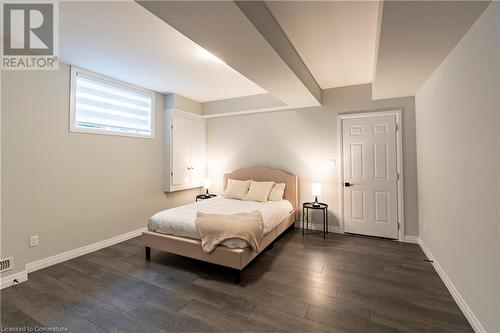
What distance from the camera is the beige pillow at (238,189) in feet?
13.7

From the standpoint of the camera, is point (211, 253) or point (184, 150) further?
point (184, 150)

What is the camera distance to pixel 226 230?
95.9 inches

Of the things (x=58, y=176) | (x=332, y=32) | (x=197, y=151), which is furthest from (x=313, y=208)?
(x=58, y=176)

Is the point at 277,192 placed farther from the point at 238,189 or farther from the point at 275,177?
the point at 238,189

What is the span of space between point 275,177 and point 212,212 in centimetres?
166

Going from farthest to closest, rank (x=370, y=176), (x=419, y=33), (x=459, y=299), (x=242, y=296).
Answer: (x=370, y=176), (x=242, y=296), (x=459, y=299), (x=419, y=33)

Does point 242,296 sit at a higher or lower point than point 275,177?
lower

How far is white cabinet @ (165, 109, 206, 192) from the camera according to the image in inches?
170

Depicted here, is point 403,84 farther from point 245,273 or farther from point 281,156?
point 245,273

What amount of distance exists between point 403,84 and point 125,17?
10.9 feet

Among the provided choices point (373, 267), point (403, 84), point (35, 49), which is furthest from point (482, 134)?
point (35, 49)

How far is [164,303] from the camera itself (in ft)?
6.56

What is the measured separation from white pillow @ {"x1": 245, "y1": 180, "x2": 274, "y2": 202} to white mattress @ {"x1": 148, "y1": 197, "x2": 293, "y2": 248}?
0.13 metres

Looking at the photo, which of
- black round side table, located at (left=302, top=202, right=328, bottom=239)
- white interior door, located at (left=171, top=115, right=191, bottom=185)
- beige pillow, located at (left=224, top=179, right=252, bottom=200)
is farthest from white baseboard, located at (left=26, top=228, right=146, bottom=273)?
black round side table, located at (left=302, top=202, right=328, bottom=239)
